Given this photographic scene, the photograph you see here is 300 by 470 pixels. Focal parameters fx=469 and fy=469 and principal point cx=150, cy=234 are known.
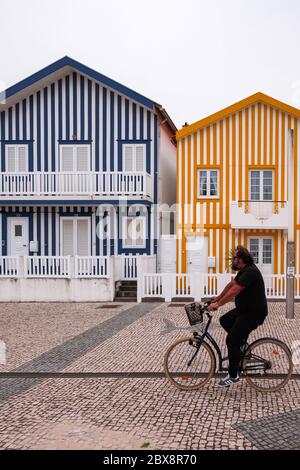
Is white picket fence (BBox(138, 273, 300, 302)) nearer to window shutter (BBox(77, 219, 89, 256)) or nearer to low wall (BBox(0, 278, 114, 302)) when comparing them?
low wall (BBox(0, 278, 114, 302))

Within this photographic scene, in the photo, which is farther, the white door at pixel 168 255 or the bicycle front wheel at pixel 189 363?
the white door at pixel 168 255

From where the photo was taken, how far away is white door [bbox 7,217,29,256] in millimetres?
20734

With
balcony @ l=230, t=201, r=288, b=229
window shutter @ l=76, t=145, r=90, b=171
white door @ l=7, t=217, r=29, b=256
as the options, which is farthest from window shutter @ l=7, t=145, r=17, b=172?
balcony @ l=230, t=201, r=288, b=229

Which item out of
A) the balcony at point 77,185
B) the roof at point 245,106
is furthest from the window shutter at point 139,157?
the roof at point 245,106

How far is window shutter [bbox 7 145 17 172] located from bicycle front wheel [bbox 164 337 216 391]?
54.7 feet

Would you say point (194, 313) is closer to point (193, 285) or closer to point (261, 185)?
point (193, 285)

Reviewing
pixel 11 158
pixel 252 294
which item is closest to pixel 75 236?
pixel 11 158

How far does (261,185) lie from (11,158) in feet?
36.3

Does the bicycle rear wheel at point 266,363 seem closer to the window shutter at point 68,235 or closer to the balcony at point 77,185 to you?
the balcony at point 77,185

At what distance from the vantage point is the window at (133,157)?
20.3 meters

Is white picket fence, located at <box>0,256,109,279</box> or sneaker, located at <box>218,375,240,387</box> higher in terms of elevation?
white picket fence, located at <box>0,256,109,279</box>

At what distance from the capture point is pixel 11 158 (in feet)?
69.0

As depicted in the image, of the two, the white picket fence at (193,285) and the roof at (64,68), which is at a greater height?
the roof at (64,68)

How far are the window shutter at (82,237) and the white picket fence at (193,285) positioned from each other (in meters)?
5.03
